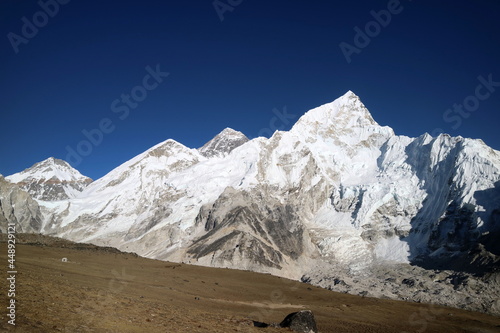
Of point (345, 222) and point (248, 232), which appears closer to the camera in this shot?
point (248, 232)

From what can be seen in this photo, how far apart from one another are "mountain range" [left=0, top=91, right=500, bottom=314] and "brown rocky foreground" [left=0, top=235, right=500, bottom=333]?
5053 centimetres

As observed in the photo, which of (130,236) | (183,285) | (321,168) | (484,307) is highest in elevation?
(321,168)

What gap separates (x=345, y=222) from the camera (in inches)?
6442

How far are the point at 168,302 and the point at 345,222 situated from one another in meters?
144

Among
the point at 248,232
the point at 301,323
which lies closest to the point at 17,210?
the point at 248,232

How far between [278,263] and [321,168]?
7876 centimetres

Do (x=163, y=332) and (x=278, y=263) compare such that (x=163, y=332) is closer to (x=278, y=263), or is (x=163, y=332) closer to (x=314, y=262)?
(x=278, y=263)

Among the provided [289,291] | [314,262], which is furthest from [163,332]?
[314,262]

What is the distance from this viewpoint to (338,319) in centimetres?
3512

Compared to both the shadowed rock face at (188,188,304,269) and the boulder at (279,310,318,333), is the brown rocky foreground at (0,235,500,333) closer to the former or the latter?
the boulder at (279,310,318,333)

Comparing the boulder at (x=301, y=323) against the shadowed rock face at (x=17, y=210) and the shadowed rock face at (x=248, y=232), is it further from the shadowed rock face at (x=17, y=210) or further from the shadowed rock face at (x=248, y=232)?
the shadowed rock face at (x=17, y=210)

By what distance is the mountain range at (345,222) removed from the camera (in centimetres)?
11100

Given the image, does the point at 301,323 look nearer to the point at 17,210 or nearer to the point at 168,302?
the point at 168,302

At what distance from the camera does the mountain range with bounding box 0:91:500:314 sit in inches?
A: 4370
